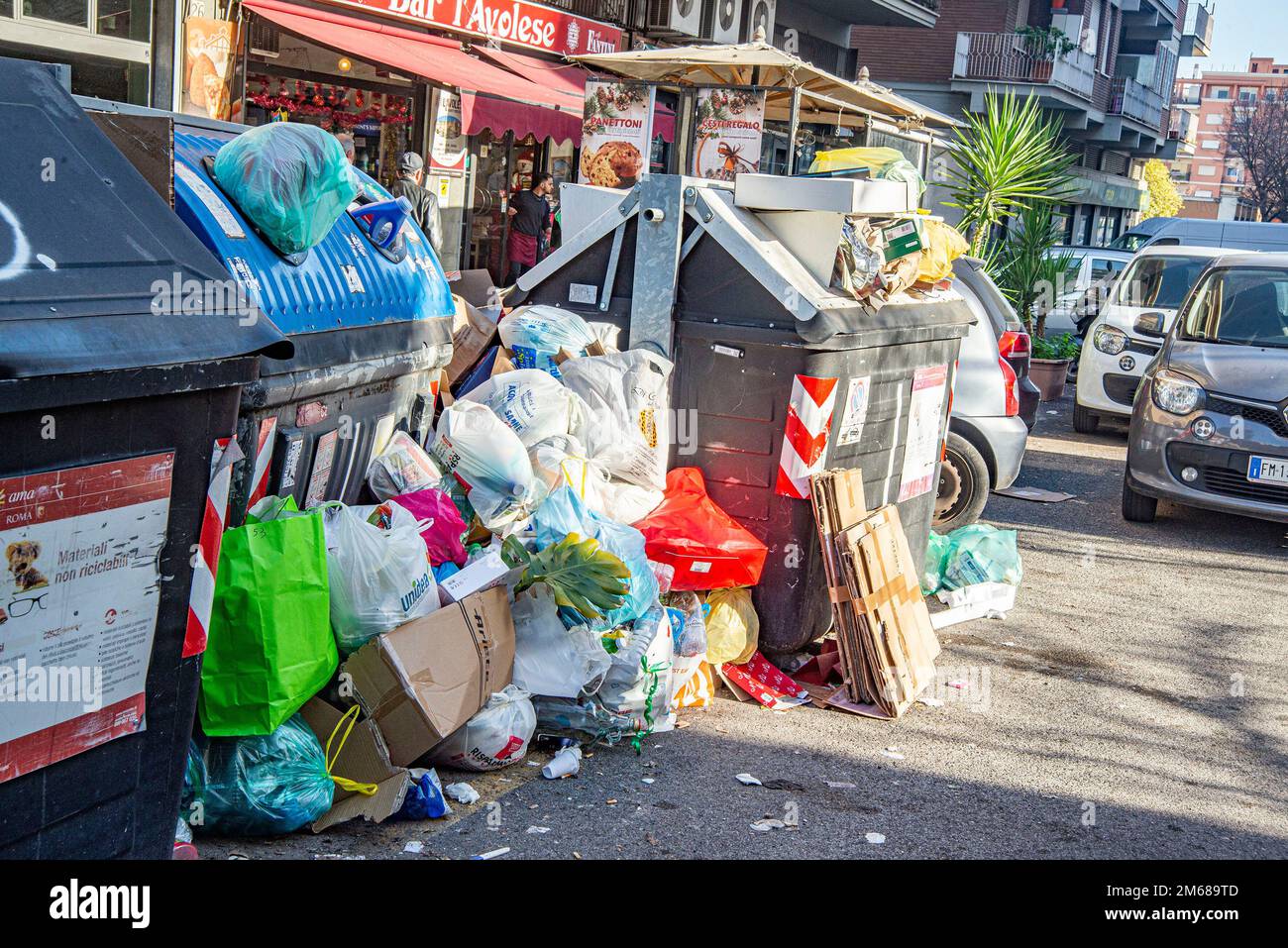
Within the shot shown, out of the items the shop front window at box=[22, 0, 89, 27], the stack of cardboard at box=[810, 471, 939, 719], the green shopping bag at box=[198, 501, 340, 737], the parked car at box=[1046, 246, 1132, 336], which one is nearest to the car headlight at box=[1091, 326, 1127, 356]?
the parked car at box=[1046, 246, 1132, 336]

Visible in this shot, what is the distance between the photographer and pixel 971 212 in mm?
14930

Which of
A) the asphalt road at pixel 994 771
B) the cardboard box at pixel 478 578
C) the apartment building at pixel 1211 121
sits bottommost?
the asphalt road at pixel 994 771

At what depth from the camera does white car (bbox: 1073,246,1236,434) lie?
39.3 ft

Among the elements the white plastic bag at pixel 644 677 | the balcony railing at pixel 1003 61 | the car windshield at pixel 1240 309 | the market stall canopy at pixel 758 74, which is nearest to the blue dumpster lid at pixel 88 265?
the white plastic bag at pixel 644 677

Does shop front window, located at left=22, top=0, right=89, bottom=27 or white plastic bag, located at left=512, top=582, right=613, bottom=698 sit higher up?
shop front window, located at left=22, top=0, right=89, bottom=27

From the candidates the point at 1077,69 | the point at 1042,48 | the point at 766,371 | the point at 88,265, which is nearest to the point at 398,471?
the point at 766,371

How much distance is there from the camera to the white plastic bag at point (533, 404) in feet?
15.8

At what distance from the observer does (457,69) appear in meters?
14.0

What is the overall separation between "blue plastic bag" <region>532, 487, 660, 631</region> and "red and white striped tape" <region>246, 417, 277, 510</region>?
1.05 meters

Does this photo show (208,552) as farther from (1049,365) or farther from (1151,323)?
(1049,365)

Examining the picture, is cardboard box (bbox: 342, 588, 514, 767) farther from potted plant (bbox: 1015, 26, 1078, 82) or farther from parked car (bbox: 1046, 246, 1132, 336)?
potted plant (bbox: 1015, 26, 1078, 82)

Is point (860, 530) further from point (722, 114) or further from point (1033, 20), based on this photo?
point (1033, 20)

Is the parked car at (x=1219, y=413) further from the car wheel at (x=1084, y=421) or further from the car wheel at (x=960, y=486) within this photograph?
the car wheel at (x=1084, y=421)

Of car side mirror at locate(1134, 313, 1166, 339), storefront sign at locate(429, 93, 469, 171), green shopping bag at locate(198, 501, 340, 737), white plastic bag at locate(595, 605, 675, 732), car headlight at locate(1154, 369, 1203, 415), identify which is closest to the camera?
green shopping bag at locate(198, 501, 340, 737)
